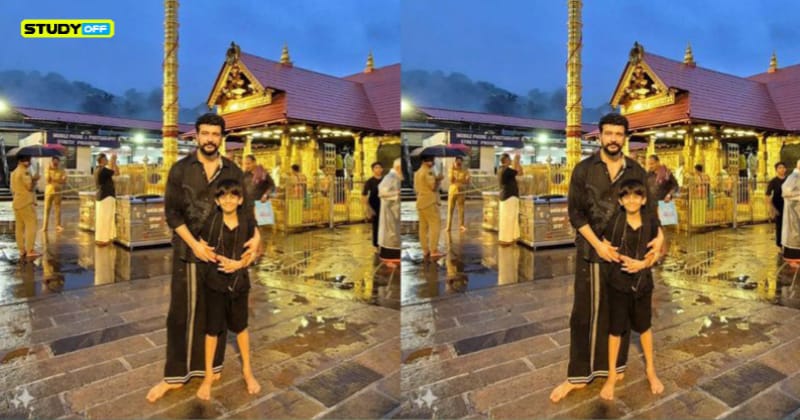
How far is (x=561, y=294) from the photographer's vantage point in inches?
187

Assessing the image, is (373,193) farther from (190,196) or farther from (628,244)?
(628,244)

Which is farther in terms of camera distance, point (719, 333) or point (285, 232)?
point (285, 232)


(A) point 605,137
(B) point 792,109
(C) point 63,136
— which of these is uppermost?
(B) point 792,109

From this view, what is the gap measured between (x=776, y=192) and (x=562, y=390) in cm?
622

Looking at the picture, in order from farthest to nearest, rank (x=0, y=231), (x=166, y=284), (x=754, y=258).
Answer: (x=0, y=231) < (x=754, y=258) < (x=166, y=284)

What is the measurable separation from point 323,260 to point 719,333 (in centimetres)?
428

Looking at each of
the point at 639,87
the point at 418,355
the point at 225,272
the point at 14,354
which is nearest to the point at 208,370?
the point at 225,272

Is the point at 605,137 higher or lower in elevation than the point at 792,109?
lower

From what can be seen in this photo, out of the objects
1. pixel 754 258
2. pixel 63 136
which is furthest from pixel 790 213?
pixel 63 136

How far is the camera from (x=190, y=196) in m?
2.42

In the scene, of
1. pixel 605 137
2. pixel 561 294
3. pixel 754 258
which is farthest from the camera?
pixel 754 258

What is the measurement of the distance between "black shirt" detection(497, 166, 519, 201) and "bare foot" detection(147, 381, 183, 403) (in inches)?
215

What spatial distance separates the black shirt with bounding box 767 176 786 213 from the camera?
6945mm

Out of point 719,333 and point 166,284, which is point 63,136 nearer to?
point 166,284
